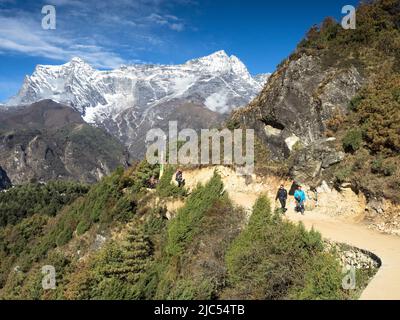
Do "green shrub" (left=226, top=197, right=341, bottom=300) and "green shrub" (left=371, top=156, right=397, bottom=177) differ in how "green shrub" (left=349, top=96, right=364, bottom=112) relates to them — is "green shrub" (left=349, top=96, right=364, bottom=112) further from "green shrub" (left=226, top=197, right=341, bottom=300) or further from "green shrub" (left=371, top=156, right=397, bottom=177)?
"green shrub" (left=226, top=197, right=341, bottom=300)

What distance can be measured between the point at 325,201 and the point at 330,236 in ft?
20.7

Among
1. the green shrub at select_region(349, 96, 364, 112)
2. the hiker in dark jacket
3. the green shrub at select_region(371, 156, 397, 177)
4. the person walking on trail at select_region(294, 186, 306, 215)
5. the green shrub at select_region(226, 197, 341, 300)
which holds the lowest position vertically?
the green shrub at select_region(226, 197, 341, 300)

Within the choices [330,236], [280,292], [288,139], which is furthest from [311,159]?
[280,292]

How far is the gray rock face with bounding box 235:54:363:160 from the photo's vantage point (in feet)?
101

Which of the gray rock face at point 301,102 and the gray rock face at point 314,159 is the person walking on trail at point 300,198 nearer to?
the gray rock face at point 314,159

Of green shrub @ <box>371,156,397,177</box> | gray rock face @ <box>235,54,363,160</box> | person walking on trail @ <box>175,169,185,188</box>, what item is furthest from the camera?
person walking on trail @ <box>175,169,185,188</box>

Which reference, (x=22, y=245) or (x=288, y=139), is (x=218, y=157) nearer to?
(x=288, y=139)

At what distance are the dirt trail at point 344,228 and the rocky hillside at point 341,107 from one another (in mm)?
1932

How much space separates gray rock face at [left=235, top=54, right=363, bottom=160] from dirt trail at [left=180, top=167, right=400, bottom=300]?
3726mm

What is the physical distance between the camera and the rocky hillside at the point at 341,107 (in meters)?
24.3

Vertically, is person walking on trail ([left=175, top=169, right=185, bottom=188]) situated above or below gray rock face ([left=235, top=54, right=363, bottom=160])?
below

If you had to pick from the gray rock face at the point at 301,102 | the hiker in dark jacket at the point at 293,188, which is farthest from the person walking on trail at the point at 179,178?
the hiker in dark jacket at the point at 293,188

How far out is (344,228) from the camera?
2069cm

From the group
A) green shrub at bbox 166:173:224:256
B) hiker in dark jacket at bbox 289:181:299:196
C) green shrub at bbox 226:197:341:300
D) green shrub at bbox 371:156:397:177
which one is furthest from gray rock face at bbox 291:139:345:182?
green shrub at bbox 226:197:341:300
